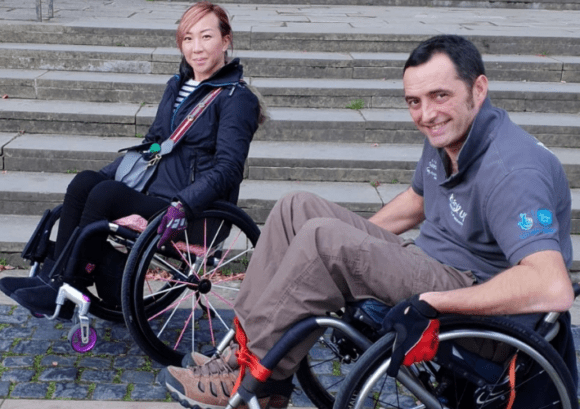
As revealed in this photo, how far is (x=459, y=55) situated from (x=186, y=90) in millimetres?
1463

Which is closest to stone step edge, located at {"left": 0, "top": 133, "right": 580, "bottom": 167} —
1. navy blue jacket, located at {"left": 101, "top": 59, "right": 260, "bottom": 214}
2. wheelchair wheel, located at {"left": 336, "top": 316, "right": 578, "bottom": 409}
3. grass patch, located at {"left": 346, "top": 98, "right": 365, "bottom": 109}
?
grass patch, located at {"left": 346, "top": 98, "right": 365, "bottom": 109}

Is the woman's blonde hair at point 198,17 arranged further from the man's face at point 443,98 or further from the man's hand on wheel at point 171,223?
the man's face at point 443,98

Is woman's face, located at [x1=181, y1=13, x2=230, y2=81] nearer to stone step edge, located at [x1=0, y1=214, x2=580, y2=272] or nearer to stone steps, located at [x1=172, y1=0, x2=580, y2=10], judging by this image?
stone step edge, located at [x1=0, y1=214, x2=580, y2=272]

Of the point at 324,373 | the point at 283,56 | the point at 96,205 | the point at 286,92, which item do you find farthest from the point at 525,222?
the point at 283,56

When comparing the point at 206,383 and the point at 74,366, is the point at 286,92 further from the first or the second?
the point at 206,383

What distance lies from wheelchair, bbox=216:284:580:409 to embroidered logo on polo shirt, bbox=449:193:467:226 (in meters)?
0.38

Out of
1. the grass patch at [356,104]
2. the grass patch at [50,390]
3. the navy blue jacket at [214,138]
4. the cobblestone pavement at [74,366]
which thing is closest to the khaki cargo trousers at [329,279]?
the cobblestone pavement at [74,366]

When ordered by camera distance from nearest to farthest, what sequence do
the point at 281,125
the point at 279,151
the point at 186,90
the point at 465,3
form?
the point at 186,90 → the point at 279,151 → the point at 281,125 → the point at 465,3

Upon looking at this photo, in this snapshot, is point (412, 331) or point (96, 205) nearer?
point (412, 331)

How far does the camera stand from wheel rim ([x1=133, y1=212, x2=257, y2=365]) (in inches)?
122

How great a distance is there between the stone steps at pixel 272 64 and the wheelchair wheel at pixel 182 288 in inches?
106

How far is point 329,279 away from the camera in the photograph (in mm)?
2383

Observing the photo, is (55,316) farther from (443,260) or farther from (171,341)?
(443,260)

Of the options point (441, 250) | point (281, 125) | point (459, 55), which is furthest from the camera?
point (281, 125)
